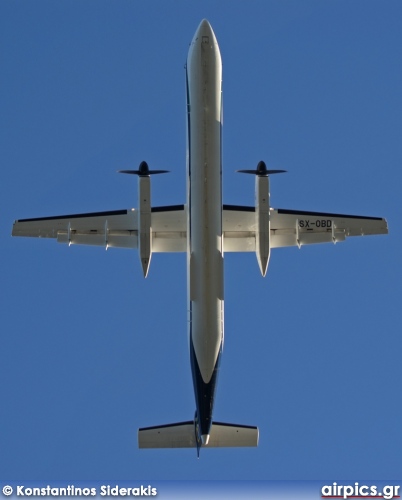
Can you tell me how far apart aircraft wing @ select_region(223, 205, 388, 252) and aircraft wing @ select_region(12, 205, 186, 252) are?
6.02 ft

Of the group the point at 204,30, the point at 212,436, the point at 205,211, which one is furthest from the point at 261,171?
the point at 212,436

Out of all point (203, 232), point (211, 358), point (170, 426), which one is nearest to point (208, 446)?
point (170, 426)

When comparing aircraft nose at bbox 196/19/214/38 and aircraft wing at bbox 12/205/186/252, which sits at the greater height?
aircraft nose at bbox 196/19/214/38

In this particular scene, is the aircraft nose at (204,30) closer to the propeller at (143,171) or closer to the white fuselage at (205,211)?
the white fuselage at (205,211)

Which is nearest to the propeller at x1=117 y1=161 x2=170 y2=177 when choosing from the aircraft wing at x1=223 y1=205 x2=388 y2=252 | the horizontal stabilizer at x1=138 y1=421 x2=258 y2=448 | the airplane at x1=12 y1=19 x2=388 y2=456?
the airplane at x1=12 y1=19 x2=388 y2=456

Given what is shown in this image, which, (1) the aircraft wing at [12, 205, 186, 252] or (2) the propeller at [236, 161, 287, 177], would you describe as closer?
(2) the propeller at [236, 161, 287, 177]

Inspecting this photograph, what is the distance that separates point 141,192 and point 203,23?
557 cm

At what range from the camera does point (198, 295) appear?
97.3ft

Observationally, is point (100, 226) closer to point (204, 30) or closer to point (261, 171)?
point (261, 171)

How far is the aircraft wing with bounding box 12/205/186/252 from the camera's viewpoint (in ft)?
110

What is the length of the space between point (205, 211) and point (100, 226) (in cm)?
561

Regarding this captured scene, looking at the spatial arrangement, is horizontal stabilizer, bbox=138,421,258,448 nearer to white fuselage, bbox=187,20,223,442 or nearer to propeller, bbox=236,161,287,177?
white fuselage, bbox=187,20,223,442

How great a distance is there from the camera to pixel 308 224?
3369cm

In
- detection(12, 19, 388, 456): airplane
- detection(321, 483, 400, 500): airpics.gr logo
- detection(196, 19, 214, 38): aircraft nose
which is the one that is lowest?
detection(321, 483, 400, 500): airpics.gr logo
